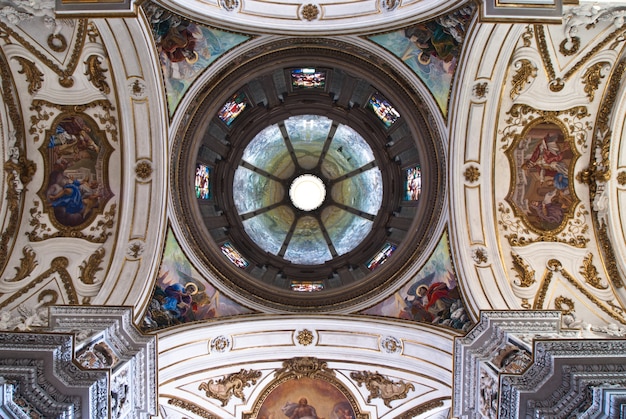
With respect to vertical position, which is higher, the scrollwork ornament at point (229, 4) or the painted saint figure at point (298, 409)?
Answer: the scrollwork ornament at point (229, 4)

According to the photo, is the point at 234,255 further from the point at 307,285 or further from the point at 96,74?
the point at 96,74

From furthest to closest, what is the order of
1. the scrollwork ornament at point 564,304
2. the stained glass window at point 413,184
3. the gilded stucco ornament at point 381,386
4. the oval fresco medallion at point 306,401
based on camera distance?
the stained glass window at point 413,184 < the oval fresco medallion at point 306,401 < the gilded stucco ornament at point 381,386 < the scrollwork ornament at point 564,304

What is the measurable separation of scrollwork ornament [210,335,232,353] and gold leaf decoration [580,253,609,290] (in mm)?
8604

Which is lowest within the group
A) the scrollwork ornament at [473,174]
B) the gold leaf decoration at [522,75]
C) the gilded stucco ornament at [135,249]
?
the gilded stucco ornament at [135,249]

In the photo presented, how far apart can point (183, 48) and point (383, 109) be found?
18.1 feet

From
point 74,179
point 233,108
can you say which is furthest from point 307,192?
point 74,179

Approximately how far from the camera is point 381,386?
14.3 metres

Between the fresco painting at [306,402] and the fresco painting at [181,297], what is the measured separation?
239 cm

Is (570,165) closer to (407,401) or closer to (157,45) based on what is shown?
(407,401)

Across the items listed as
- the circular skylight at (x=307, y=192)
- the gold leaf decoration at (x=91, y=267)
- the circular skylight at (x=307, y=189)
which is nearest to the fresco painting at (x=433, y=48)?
the circular skylight at (x=307, y=189)

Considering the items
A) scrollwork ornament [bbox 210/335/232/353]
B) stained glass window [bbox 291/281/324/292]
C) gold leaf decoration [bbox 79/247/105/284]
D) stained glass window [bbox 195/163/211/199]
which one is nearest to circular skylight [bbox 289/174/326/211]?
stained glass window [bbox 291/281/324/292]

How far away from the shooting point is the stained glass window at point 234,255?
15.9 metres

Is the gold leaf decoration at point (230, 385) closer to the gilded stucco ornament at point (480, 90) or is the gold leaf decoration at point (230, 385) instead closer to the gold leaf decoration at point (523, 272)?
the gold leaf decoration at point (523, 272)

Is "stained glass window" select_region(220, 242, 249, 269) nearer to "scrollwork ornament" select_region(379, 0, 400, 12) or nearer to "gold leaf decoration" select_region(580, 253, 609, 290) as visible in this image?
"scrollwork ornament" select_region(379, 0, 400, 12)
